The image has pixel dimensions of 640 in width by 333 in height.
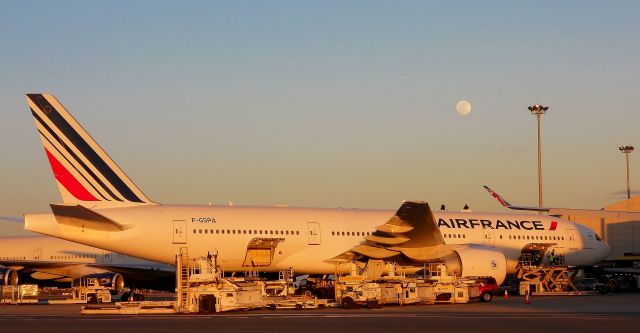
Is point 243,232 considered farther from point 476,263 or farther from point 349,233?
point 476,263

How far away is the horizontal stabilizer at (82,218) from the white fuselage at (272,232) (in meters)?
0.20

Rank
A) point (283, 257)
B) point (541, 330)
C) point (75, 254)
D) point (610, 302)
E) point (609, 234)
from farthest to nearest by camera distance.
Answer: point (609, 234), point (75, 254), point (283, 257), point (610, 302), point (541, 330)

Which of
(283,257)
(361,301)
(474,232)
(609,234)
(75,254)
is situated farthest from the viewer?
(609,234)

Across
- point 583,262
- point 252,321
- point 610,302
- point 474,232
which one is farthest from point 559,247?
point 252,321

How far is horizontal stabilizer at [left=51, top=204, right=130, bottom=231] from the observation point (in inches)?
1255

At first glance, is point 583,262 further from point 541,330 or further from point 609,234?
point 541,330

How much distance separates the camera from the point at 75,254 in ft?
166

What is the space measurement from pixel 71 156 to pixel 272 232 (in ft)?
26.2

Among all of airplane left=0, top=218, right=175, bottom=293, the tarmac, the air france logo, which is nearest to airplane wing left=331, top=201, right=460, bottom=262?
the air france logo

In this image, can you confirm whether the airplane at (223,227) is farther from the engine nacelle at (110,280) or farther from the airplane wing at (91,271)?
the airplane wing at (91,271)

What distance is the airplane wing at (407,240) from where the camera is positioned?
33781 mm

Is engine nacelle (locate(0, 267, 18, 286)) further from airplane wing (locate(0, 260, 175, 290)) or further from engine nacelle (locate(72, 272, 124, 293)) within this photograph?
engine nacelle (locate(72, 272, 124, 293))

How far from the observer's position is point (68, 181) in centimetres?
3400

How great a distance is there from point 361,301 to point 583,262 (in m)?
17.2
